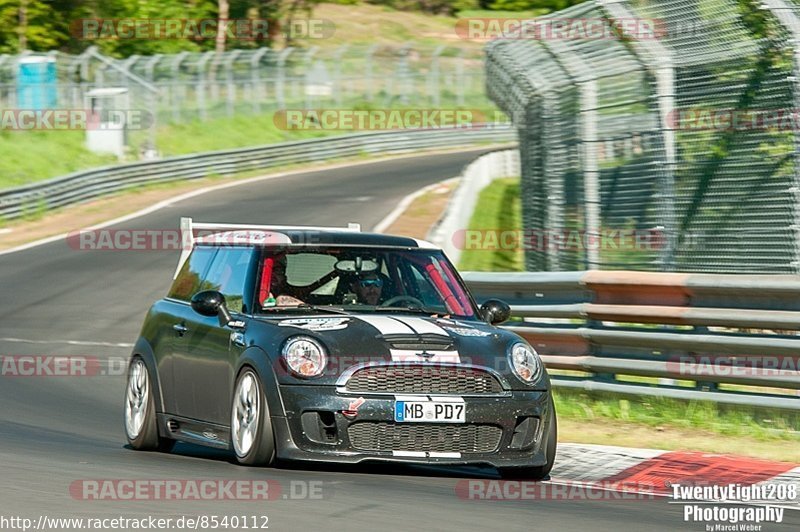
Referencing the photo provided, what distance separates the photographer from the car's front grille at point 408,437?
795 cm

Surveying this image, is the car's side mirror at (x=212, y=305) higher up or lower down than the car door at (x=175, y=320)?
higher up

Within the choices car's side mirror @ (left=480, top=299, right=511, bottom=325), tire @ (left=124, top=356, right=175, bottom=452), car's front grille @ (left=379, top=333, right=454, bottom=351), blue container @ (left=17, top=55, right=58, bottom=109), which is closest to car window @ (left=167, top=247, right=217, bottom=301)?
tire @ (left=124, top=356, right=175, bottom=452)

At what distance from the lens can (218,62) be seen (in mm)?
46312

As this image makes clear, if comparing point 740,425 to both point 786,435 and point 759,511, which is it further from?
point 759,511

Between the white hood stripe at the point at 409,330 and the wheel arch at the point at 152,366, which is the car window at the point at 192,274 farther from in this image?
the white hood stripe at the point at 409,330

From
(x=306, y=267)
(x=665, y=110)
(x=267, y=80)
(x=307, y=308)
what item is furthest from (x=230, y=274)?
(x=267, y=80)

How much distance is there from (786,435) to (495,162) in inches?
1106

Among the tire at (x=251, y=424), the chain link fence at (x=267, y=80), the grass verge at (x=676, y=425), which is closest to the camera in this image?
the tire at (x=251, y=424)

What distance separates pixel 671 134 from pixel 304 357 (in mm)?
4619

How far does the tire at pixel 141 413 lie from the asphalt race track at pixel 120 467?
0.41 ft

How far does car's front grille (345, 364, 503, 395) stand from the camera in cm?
796

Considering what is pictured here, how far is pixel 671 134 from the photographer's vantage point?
11539 mm

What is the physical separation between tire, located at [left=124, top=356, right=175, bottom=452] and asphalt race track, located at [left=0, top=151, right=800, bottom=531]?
4.9 inches

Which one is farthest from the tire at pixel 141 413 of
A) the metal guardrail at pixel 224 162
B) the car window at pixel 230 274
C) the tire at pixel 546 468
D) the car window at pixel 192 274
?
the metal guardrail at pixel 224 162
